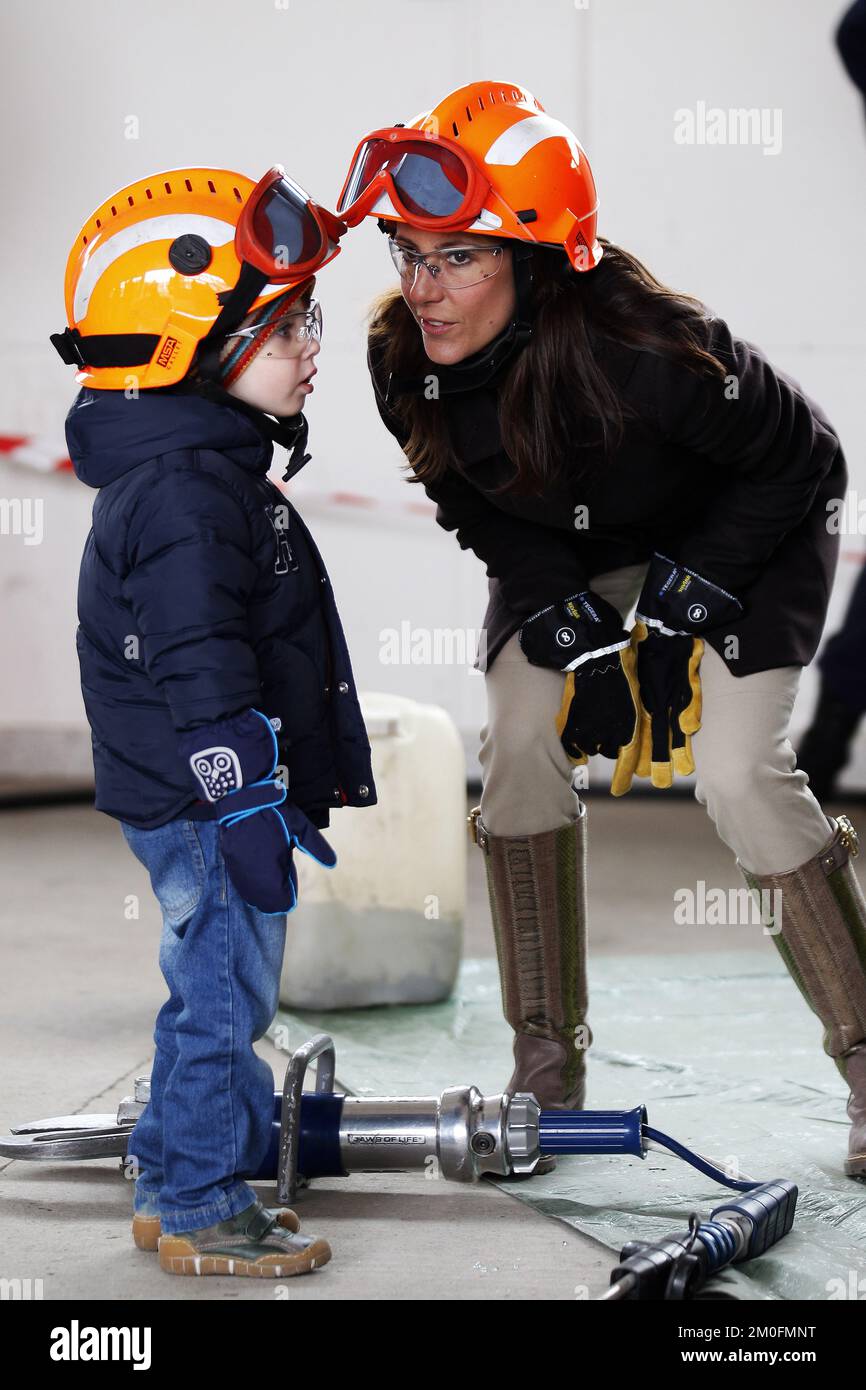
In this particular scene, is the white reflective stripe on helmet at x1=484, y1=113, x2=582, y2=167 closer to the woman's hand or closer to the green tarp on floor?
the woman's hand

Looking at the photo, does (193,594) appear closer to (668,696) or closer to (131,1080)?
(668,696)

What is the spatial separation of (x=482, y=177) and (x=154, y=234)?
488mm

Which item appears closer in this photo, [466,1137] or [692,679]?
[466,1137]

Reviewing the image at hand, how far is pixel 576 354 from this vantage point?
241 centimetres

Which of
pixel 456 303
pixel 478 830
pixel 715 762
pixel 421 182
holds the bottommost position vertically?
pixel 478 830

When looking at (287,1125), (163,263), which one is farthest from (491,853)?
(163,263)

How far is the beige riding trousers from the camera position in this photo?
2.53 meters

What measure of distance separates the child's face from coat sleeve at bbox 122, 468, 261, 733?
0.53 feet

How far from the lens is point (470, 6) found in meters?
5.73

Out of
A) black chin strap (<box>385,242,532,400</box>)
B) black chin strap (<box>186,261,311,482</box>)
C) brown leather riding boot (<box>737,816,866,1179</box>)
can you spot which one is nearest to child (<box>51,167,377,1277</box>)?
black chin strap (<box>186,261,311,482</box>)

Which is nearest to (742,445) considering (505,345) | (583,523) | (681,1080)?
(583,523)

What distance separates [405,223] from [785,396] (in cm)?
64

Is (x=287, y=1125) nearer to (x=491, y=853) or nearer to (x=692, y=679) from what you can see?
(x=491, y=853)

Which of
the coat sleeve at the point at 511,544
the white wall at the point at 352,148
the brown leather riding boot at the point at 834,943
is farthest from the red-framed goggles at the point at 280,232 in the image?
the white wall at the point at 352,148
